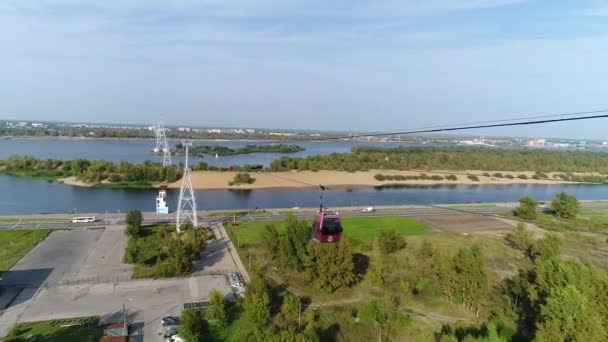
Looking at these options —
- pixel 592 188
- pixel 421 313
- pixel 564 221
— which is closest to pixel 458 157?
pixel 592 188

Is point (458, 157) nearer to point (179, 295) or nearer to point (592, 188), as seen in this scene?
point (592, 188)

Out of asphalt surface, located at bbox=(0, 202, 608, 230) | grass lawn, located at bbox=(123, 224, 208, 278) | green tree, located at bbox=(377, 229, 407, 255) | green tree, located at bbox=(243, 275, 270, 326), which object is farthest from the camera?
asphalt surface, located at bbox=(0, 202, 608, 230)

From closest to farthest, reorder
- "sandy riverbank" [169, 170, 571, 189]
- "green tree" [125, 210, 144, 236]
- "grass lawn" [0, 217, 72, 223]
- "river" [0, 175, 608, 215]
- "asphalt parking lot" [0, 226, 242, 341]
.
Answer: "asphalt parking lot" [0, 226, 242, 341] < "green tree" [125, 210, 144, 236] < "grass lawn" [0, 217, 72, 223] < "river" [0, 175, 608, 215] < "sandy riverbank" [169, 170, 571, 189]

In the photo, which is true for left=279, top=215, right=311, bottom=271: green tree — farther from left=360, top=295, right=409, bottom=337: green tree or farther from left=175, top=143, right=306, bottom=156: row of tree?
left=175, top=143, right=306, bottom=156: row of tree

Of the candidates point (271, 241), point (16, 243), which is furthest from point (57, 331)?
point (16, 243)

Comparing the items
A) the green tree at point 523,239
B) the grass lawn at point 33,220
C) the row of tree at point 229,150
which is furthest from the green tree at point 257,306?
the row of tree at point 229,150

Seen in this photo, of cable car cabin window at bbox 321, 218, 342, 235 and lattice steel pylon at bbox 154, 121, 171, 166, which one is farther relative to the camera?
lattice steel pylon at bbox 154, 121, 171, 166

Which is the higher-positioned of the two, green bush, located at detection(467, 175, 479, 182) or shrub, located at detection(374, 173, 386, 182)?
shrub, located at detection(374, 173, 386, 182)

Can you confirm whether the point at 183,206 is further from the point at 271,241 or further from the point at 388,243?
the point at 388,243

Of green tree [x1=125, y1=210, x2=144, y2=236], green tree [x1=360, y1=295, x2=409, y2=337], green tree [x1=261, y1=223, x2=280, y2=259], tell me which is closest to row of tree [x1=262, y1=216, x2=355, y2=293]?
green tree [x1=261, y1=223, x2=280, y2=259]
